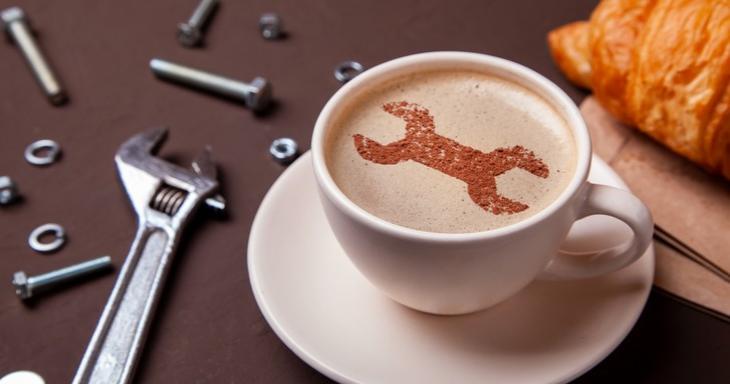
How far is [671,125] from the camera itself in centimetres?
107

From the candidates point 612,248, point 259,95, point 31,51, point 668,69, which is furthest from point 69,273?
point 668,69

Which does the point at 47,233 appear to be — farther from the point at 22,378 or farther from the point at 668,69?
the point at 668,69

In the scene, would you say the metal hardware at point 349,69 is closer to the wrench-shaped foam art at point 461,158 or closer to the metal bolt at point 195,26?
the metal bolt at point 195,26

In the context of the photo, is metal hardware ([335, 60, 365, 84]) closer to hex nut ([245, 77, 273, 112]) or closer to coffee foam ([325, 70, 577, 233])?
hex nut ([245, 77, 273, 112])

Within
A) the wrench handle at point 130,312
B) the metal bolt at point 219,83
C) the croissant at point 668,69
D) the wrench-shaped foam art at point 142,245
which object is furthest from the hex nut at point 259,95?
the croissant at point 668,69

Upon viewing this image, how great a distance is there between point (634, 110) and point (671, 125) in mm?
60

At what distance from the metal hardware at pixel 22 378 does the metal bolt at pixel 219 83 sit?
1.68 ft

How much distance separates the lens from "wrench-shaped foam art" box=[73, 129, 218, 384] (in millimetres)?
867

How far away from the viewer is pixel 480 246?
708 mm

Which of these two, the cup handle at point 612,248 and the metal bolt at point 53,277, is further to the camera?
the metal bolt at point 53,277

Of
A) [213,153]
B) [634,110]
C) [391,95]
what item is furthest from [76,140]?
[634,110]

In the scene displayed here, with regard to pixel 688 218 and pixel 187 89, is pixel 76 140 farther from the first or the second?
pixel 688 218

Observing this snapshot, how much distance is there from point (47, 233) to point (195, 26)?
467mm

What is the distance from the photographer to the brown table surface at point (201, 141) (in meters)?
0.91
